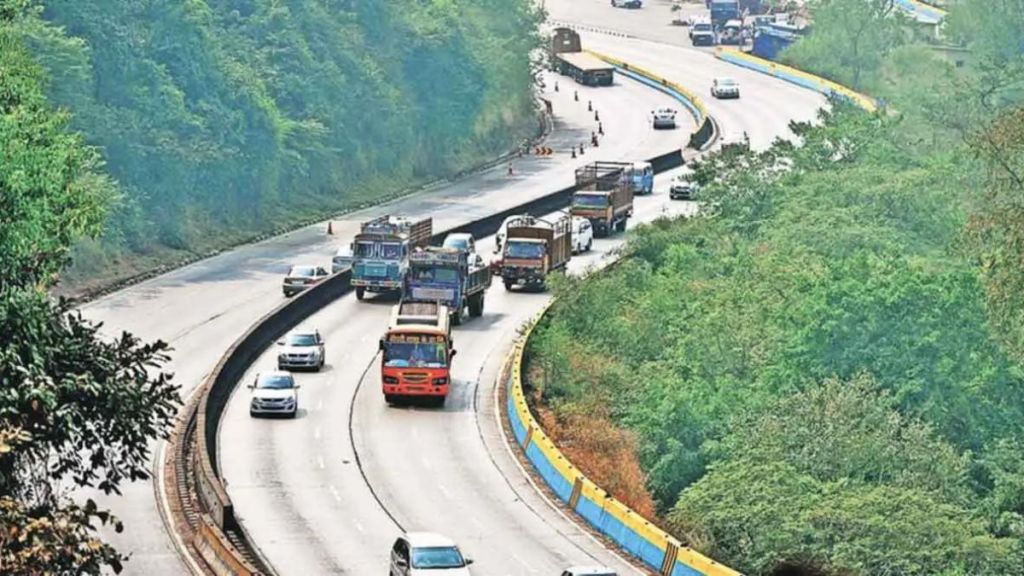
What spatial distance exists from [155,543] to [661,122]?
92.4 metres

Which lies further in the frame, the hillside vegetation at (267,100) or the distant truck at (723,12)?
the distant truck at (723,12)

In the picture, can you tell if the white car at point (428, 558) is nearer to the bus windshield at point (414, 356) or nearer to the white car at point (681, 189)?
the bus windshield at point (414, 356)

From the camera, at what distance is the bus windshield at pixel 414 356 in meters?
67.4

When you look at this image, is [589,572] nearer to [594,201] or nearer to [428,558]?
[428,558]

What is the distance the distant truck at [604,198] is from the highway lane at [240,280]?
6176 mm

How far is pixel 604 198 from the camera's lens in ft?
332

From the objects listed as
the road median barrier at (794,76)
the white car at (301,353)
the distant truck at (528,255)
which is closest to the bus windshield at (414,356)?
the white car at (301,353)

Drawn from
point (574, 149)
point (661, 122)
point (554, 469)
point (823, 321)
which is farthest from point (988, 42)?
point (554, 469)

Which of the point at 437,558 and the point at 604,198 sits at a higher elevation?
the point at 437,558

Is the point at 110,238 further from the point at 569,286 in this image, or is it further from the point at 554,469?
the point at 554,469

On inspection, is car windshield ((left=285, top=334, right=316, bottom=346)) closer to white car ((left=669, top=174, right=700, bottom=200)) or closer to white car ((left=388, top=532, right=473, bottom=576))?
white car ((left=388, top=532, right=473, bottom=576))

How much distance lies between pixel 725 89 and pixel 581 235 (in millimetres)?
55259

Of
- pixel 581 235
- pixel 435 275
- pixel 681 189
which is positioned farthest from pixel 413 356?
pixel 681 189

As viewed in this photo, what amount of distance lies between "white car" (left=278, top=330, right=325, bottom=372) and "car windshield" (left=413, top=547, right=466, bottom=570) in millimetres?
26502
